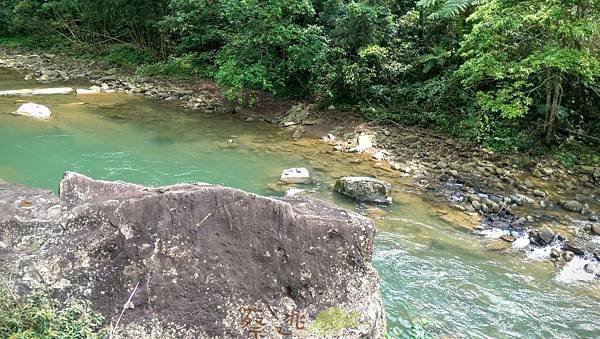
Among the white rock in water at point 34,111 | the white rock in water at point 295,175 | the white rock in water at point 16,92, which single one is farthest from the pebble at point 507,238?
the white rock in water at point 16,92

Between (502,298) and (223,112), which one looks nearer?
(502,298)

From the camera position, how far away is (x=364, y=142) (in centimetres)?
1170

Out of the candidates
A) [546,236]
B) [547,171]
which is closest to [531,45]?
[547,171]

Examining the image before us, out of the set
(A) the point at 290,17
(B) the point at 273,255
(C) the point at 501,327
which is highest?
(A) the point at 290,17

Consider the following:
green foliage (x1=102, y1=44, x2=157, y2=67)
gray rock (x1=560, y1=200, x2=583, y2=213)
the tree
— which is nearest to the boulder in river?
the tree

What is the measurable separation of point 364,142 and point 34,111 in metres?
8.45

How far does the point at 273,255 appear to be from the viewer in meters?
3.96

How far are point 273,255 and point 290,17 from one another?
10891 mm

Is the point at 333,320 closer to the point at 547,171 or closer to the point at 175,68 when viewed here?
the point at 547,171

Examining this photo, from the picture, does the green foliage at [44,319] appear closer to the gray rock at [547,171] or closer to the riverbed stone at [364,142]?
the riverbed stone at [364,142]

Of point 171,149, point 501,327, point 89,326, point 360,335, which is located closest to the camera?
point 89,326

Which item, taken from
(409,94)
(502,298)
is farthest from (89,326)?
(409,94)

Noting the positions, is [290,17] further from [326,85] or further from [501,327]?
[501,327]

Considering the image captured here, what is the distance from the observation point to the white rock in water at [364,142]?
11.5 m
